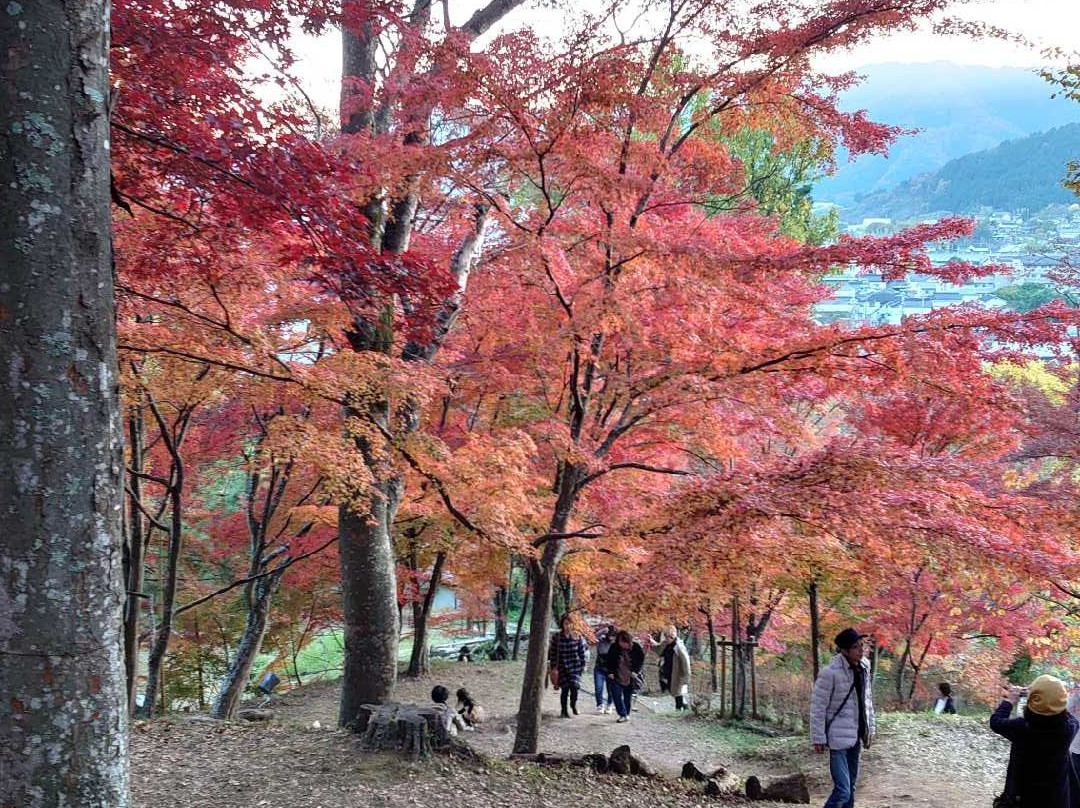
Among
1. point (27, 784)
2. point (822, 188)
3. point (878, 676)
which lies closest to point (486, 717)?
point (27, 784)

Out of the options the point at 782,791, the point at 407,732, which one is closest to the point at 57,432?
the point at 407,732

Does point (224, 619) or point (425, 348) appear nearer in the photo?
point (425, 348)

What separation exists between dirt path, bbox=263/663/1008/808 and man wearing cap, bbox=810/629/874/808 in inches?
98.4

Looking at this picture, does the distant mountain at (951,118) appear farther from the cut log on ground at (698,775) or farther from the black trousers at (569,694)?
the cut log on ground at (698,775)

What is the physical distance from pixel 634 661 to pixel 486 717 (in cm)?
240

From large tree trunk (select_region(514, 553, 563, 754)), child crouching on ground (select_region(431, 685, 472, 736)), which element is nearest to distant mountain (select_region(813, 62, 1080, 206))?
child crouching on ground (select_region(431, 685, 472, 736))

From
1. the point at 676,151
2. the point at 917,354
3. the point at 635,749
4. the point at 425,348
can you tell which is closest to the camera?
the point at 917,354

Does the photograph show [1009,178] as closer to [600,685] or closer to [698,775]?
[600,685]

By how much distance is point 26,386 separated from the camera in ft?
6.81

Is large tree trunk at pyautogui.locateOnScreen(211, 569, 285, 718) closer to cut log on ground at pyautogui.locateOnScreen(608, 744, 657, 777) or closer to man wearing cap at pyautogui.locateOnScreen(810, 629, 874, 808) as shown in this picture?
cut log on ground at pyautogui.locateOnScreen(608, 744, 657, 777)

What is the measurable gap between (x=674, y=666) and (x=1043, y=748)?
335 inches

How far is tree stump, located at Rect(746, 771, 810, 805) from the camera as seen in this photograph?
21.3 ft

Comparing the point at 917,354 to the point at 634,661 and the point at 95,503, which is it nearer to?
the point at 95,503

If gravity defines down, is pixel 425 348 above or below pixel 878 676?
above
